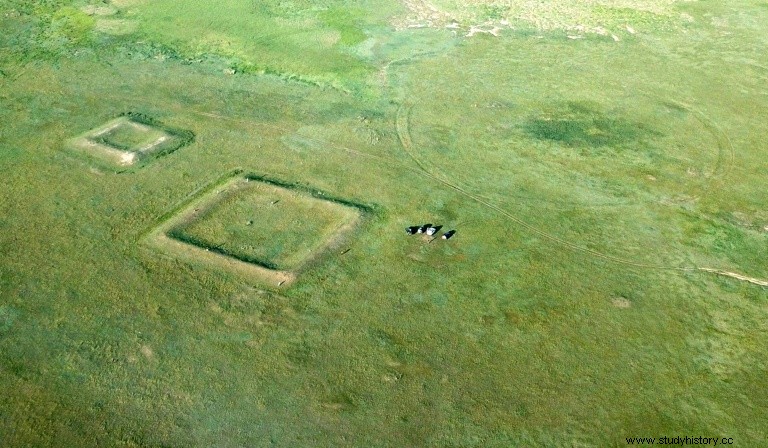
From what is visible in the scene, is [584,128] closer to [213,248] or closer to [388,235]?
[388,235]

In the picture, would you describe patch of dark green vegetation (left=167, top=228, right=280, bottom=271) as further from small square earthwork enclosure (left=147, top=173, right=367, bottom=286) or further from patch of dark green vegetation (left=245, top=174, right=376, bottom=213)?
patch of dark green vegetation (left=245, top=174, right=376, bottom=213)

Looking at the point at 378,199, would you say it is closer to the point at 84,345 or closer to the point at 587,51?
the point at 84,345

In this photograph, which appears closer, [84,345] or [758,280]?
[84,345]

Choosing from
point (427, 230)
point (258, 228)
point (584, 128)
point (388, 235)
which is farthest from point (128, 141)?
point (584, 128)

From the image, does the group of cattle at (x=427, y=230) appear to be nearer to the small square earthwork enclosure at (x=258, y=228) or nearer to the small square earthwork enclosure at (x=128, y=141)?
the small square earthwork enclosure at (x=258, y=228)

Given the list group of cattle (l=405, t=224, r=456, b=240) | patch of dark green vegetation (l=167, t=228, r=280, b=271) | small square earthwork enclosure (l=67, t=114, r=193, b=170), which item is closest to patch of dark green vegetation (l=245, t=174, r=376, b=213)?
group of cattle (l=405, t=224, r=456, b=240)

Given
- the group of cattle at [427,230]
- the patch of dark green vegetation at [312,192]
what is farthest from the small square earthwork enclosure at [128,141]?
the group of cattle at [427,230]

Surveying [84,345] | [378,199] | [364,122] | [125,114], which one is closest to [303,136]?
[364,122]
